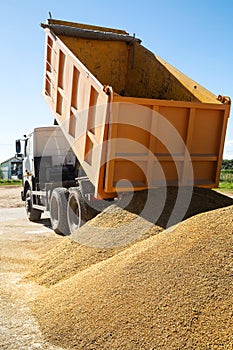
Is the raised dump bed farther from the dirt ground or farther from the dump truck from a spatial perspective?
the dirt ground

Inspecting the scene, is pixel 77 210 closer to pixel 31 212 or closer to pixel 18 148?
pixel 31 212

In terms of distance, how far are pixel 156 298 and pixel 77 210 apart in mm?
3967

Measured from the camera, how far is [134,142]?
540cm

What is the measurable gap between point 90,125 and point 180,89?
181 cm

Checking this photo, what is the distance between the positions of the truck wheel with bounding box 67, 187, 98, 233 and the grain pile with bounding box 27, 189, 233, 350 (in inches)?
94.6

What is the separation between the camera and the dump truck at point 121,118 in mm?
5332

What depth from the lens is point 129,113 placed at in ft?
17.2

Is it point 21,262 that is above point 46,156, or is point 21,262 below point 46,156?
below

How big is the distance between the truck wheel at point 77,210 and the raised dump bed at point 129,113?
1155mm

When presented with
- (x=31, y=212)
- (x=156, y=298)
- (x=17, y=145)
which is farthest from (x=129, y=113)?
(x=17, y=145)

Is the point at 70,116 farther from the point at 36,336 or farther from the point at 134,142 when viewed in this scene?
the point at 36,336

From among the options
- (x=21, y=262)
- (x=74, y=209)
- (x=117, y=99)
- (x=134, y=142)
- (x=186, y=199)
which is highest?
(x=117, y=99)

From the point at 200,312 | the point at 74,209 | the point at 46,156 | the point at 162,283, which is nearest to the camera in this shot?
the point at 200,312

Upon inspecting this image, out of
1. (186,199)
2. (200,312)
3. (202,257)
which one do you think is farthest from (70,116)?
(200,312)
